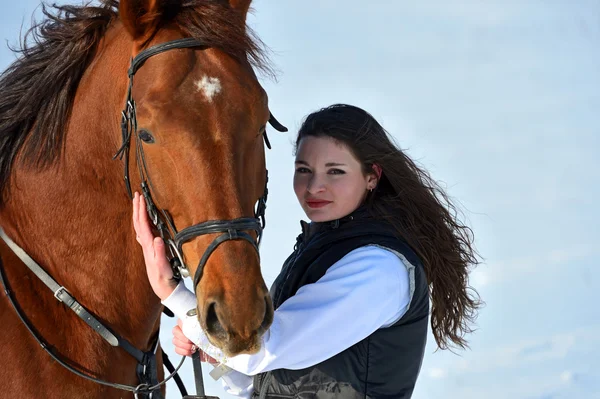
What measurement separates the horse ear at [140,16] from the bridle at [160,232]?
0.13 metres

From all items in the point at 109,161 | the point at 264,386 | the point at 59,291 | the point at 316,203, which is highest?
the point at 316,203

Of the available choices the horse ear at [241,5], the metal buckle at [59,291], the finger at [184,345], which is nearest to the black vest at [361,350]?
the finger at [184,345]

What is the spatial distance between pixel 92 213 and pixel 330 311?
1079 mm

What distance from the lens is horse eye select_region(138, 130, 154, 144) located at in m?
2.66

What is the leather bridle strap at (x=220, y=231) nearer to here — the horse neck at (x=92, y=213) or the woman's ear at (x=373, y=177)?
the horse neck at (x=92, y=213)

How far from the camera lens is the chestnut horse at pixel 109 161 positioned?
8.48 feet

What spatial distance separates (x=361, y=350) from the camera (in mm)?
3078

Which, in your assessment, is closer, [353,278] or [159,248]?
[159,248]

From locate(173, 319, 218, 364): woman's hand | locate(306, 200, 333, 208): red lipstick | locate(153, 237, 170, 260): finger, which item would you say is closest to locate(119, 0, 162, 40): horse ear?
locate(153, 237, 170, 260): finger

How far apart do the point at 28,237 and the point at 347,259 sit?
138cm

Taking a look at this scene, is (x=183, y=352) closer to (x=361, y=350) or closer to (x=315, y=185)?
(x=361, y=350)

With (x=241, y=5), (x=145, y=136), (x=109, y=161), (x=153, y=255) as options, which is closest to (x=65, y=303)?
(x=153, y=255)

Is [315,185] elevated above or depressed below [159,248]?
above

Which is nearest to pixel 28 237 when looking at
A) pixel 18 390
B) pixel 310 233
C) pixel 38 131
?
pixel 38 131
